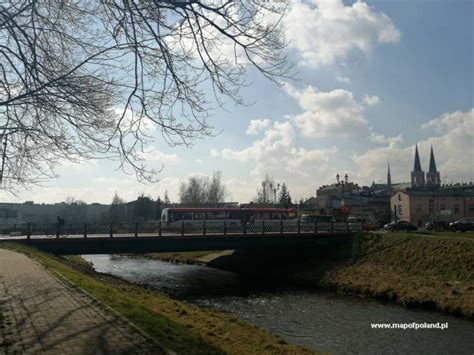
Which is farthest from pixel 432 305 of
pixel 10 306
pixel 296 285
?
pixel 10 306

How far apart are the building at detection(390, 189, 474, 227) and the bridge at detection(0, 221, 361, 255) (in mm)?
46458

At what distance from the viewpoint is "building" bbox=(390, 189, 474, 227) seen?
86125 millimetres

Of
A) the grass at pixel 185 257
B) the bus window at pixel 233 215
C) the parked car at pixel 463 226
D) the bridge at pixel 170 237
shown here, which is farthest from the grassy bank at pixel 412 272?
the bus window at pixel 233 215

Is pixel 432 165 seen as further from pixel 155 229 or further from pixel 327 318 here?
pixel 327 318

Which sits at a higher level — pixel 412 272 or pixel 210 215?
pixel 210 215

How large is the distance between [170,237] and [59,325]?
2551 cm

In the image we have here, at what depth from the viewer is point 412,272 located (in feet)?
99.9

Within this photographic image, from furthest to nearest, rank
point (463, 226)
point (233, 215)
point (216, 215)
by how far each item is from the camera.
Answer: point (233, 215) < point (216, 215) < point (463, 226)

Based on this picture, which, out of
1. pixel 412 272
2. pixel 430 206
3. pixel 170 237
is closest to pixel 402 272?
pixel 412 272

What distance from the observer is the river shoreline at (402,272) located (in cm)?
2415

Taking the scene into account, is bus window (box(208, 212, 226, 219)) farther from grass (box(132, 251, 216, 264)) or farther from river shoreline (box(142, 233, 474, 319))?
river shoreline (box(142, 233, 474, 319))

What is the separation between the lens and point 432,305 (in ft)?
76.6

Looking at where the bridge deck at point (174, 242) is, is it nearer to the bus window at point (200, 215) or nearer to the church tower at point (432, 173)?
the bus window at point (200, 215)

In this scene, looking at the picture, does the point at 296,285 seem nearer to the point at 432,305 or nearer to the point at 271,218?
the point at 432,305
